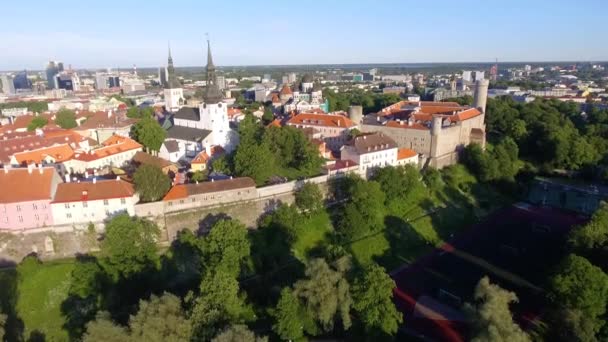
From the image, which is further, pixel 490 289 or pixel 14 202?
pixel 14 202

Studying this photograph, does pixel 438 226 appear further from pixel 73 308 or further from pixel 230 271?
pixel 73 308

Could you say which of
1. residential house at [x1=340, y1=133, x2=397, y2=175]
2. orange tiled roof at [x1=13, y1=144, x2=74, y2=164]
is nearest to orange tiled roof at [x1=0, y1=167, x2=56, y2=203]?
orange tiled roof at [x1=13, y1=144, x2=74, y2=164]

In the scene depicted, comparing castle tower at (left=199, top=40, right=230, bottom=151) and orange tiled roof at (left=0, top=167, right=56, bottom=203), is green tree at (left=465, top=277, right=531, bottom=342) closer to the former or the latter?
orange tiled roof at (left=0, top=167, right=56, bottom=203)

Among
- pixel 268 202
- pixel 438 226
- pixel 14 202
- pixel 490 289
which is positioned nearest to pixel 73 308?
pixel 14 202

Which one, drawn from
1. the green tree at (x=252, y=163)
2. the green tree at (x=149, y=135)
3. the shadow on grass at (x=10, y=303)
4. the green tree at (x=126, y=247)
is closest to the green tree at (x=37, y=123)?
the green tree at (x=149, y=135)

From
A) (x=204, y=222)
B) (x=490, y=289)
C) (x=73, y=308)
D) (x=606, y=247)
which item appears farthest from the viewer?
(x=204, y=222)

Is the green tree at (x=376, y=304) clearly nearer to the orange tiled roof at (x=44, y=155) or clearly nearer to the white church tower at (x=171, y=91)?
the orange tiled roof at (x=44, y=155)

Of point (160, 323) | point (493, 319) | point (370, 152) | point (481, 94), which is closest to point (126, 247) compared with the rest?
point (160, 323)
